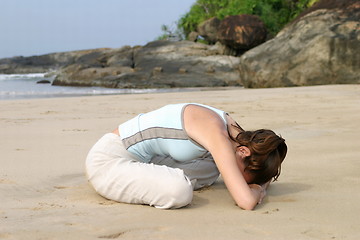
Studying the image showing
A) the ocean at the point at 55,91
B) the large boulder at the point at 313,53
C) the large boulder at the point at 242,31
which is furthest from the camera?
the large boulder at the point at 242,31

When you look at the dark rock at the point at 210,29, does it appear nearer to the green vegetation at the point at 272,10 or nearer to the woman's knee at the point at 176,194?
the green vegetation at the point at 272,10

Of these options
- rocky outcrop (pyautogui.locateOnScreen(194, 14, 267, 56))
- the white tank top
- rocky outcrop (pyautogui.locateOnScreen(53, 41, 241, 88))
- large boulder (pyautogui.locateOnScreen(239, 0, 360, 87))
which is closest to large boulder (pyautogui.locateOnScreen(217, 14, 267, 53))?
rocky outcrop (pyautogui.locateOnScreen(194, 14, 267, 56))

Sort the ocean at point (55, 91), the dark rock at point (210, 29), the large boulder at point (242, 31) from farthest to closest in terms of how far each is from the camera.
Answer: the dark rock at point (210, 29)
the large boulder at point (242, 31)
the ocean at point (55, 91)

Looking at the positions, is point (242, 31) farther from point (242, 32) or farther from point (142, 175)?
point (142, 175)

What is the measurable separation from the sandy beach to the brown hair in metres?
0.21

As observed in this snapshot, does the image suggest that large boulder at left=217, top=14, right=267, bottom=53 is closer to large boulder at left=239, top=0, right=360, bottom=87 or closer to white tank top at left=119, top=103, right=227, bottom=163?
large boulder at left=239, top=0, right=360, bottom=87

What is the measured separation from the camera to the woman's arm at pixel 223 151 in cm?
279

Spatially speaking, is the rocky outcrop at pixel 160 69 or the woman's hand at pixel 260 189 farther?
the rocky outcrop at pixel 160 69

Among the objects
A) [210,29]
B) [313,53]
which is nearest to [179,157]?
[313,53]

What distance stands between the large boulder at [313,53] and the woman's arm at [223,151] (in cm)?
1121

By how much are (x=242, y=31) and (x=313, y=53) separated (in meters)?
7.98

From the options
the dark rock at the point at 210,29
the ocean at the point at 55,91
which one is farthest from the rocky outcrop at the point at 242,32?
the ocean at the point at 55,91

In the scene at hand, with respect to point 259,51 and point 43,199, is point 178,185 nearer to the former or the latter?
point 43,199

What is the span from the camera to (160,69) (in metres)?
20.5
